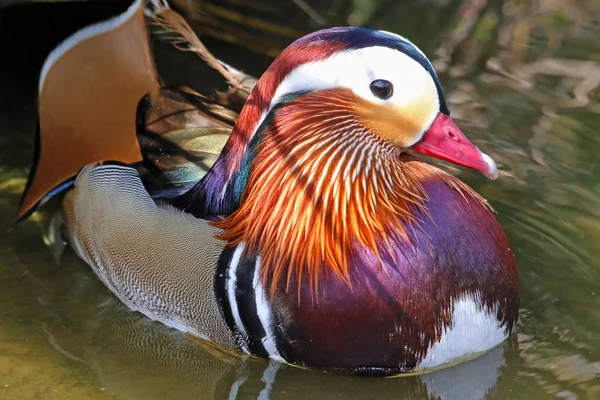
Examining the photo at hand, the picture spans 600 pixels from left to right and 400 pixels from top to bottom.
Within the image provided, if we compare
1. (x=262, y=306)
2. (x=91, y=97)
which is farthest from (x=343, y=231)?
(x=91, y=97)

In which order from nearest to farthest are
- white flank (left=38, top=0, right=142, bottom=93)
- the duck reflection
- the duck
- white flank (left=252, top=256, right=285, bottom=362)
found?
the duck → white flank (left=252, top=256, right=285, bottom=362) → the duck reflection → white flank (left=38, top=0, right=142, bottom=93)

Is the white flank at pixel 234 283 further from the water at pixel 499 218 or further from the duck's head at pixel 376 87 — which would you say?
the duck's head at pixel 376 87

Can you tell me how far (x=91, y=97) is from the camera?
370cm

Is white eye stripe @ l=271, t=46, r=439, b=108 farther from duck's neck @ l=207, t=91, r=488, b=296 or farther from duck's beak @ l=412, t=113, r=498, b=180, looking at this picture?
duck's beak @ l=412, t=113, r=498, b=180

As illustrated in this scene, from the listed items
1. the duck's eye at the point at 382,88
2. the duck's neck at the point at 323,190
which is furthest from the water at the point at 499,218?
the duck's eye at the point at 382,88

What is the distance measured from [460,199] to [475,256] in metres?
0.20

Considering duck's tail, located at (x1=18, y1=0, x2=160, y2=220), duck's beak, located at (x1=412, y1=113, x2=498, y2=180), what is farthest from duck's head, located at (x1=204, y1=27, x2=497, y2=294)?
duck's tail, located at (x1=18, y1=0, x2=160, y2=220)

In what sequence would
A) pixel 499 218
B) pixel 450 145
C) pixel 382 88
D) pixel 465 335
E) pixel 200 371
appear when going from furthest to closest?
1. pixel 499 218
2. pixel 200 371
3. pixel 465 335
4. pixel 450 145
5. pixel 382 88

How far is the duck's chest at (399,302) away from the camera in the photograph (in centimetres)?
290

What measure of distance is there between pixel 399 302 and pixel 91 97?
5.23 feet

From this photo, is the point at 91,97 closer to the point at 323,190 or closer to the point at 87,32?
the point at 87,32

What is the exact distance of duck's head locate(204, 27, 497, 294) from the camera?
2.83 metres

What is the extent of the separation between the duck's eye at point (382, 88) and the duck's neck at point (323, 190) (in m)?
0.12

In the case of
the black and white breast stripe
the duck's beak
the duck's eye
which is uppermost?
the duck's eye
